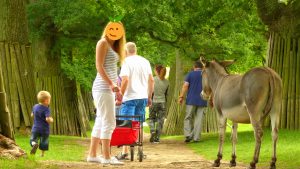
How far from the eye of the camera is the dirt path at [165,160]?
1098cm

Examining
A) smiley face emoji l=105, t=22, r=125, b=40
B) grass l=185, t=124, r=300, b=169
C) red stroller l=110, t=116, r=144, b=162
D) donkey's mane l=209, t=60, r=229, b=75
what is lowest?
grass l=185, t=124, r=300, b=169

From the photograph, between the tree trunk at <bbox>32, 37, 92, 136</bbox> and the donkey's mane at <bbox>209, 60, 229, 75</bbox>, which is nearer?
the donkey's mane at <bbox>209, 60, 229, 75</bbox>

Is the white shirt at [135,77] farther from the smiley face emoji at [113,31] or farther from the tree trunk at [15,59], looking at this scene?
the tree trunk at [15,59]

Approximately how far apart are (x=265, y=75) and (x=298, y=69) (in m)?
8.05

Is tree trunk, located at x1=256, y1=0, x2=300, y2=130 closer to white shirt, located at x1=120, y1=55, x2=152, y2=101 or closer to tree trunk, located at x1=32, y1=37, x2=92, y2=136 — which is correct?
white shirt, located at x1=120, y1=55, x2=152, y2=101

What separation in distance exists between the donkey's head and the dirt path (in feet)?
4.40

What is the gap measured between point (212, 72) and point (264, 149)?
2353 millimetres

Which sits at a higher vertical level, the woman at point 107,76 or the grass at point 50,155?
the woman at point 107,76

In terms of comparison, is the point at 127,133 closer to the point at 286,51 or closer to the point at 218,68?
the point at 218,68

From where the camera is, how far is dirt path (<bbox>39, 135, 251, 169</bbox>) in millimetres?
10977

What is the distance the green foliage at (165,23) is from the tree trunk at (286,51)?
139 cm

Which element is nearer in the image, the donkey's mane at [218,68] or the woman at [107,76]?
the woman at [107,76]

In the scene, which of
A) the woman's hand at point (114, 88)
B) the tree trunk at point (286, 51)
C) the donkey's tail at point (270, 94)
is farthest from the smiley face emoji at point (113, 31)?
the tree trunk at point (286, 51)

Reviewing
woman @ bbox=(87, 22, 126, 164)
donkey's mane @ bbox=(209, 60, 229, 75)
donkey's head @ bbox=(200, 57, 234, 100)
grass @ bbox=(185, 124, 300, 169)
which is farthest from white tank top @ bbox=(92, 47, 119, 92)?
grass @ bbox=(185, 124, 300, 169)
